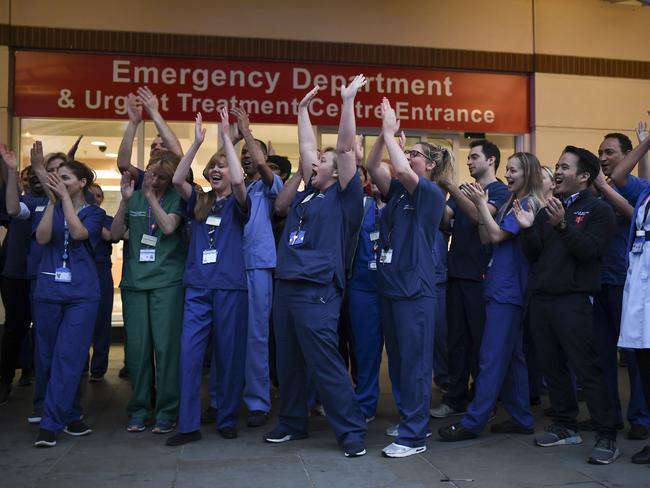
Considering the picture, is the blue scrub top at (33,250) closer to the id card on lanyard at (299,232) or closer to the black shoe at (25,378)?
the black shoe at (25,378)

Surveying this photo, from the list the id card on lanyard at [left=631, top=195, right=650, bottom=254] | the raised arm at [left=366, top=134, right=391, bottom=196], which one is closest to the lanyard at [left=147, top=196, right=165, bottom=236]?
the raised arm at [left=366, top=134, right=391, bottom=196]

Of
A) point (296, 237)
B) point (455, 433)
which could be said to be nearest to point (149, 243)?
point (296, 237)

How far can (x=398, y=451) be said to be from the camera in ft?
14.8

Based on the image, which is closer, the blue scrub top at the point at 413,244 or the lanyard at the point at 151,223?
the blue scrub top at the point at 413,244

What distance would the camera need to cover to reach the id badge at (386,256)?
472 centimetres

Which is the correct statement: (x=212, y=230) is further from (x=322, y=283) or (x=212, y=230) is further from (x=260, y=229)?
(x=322, y=283)

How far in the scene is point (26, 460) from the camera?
4488 mm

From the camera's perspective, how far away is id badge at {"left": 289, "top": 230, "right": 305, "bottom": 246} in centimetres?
468

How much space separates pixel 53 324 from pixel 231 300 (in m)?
1.20

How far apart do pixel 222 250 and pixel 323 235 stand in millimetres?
816

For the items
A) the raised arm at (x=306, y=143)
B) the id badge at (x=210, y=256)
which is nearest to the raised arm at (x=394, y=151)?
the raised arm at (x=306, y=143)

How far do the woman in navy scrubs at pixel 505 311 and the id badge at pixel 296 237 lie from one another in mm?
1140

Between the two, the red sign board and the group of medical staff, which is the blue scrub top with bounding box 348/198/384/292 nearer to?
the group of medical staff

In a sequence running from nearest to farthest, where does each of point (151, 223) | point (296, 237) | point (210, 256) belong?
point (296, 237) → point (210, 256) → point (151, 223)
